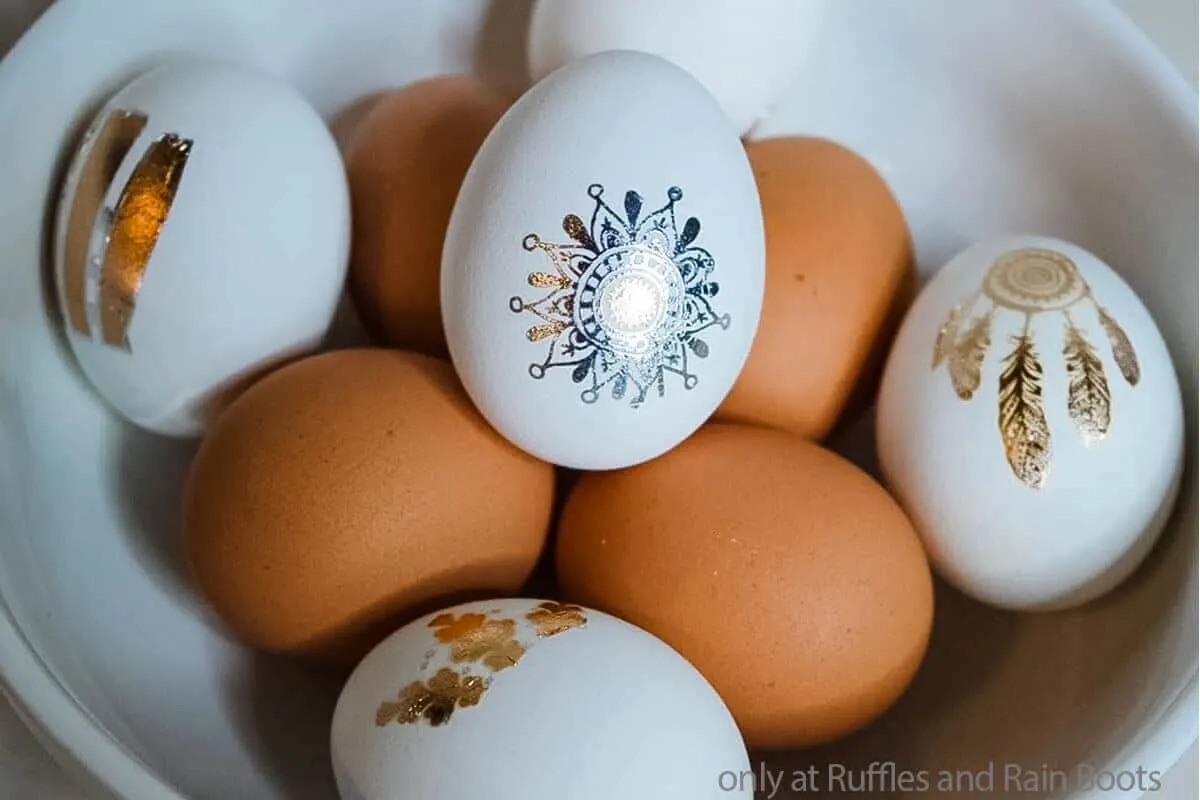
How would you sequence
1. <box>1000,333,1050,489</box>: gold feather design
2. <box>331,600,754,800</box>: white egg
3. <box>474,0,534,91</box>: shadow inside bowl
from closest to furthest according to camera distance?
<box>331,600,754,800</box>: white egg, <box>1000,333,1050,489</box>: gold feather design, <box>474,0,534,91</box>: shadow inside bowl

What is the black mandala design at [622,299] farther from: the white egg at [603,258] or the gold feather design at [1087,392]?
the gold feather design at [1087,392]

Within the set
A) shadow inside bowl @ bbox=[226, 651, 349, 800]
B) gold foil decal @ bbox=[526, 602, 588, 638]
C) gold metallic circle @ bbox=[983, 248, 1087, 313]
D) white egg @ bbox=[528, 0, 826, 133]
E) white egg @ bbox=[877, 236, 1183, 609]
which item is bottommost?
shadow inside bowl @ bbox=[226, 651, 349, 800]

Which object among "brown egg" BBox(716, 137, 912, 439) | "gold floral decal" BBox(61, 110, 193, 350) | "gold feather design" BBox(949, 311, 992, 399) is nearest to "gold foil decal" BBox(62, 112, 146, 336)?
"gold floral decal" BBox(61, 110, 193, 350)

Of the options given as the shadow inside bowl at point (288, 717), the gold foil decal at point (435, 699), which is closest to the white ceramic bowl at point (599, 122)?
the shadow inside bowl at point (288, 717)

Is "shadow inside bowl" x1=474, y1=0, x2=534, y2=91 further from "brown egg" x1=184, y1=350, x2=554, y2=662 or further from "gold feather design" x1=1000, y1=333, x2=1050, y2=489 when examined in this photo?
"gold feather design" x1=1000, y1=333, x2=1050, y2=489

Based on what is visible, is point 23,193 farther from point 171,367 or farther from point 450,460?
point 450,460

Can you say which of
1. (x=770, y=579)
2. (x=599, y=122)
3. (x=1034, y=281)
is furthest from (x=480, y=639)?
(x=1034, y=281)

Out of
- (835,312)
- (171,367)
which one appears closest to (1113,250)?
(835,312)
